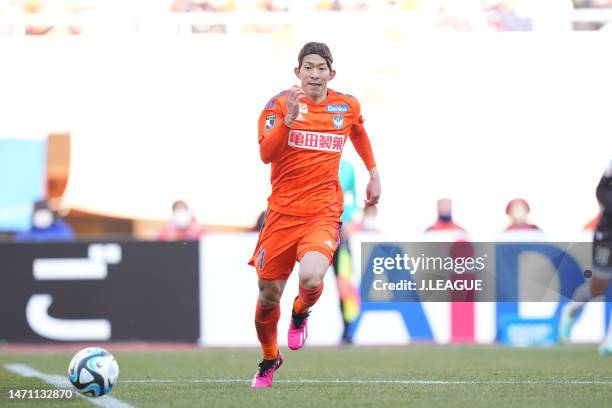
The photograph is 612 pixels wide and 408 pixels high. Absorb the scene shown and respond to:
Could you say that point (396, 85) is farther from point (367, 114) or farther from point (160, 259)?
point (160, 259)

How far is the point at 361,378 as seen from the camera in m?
8.19

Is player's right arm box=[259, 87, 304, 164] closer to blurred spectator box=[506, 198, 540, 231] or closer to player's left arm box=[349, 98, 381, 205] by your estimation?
player's left arm box=[349, 98, 381, 205]

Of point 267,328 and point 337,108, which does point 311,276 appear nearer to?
point 267,328

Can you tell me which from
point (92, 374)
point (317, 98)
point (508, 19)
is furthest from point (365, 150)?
point (508, 19)

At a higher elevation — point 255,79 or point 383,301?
point 255,79

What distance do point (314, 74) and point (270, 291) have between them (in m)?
1.33

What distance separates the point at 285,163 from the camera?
24.3 feet

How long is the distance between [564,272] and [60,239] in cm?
543

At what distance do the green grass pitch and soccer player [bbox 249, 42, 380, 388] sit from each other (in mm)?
483

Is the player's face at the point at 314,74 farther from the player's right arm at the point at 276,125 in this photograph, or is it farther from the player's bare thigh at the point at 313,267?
the player's bare thigh at the point at 313,267

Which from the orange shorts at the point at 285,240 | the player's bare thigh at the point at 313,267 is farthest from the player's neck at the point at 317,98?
the player's bare thigh at the point at 313,267

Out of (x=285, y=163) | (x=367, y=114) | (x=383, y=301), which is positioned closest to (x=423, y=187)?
(x=367, y=114)

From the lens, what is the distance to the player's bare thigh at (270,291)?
290 inches

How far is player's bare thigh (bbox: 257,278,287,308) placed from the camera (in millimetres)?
7371
